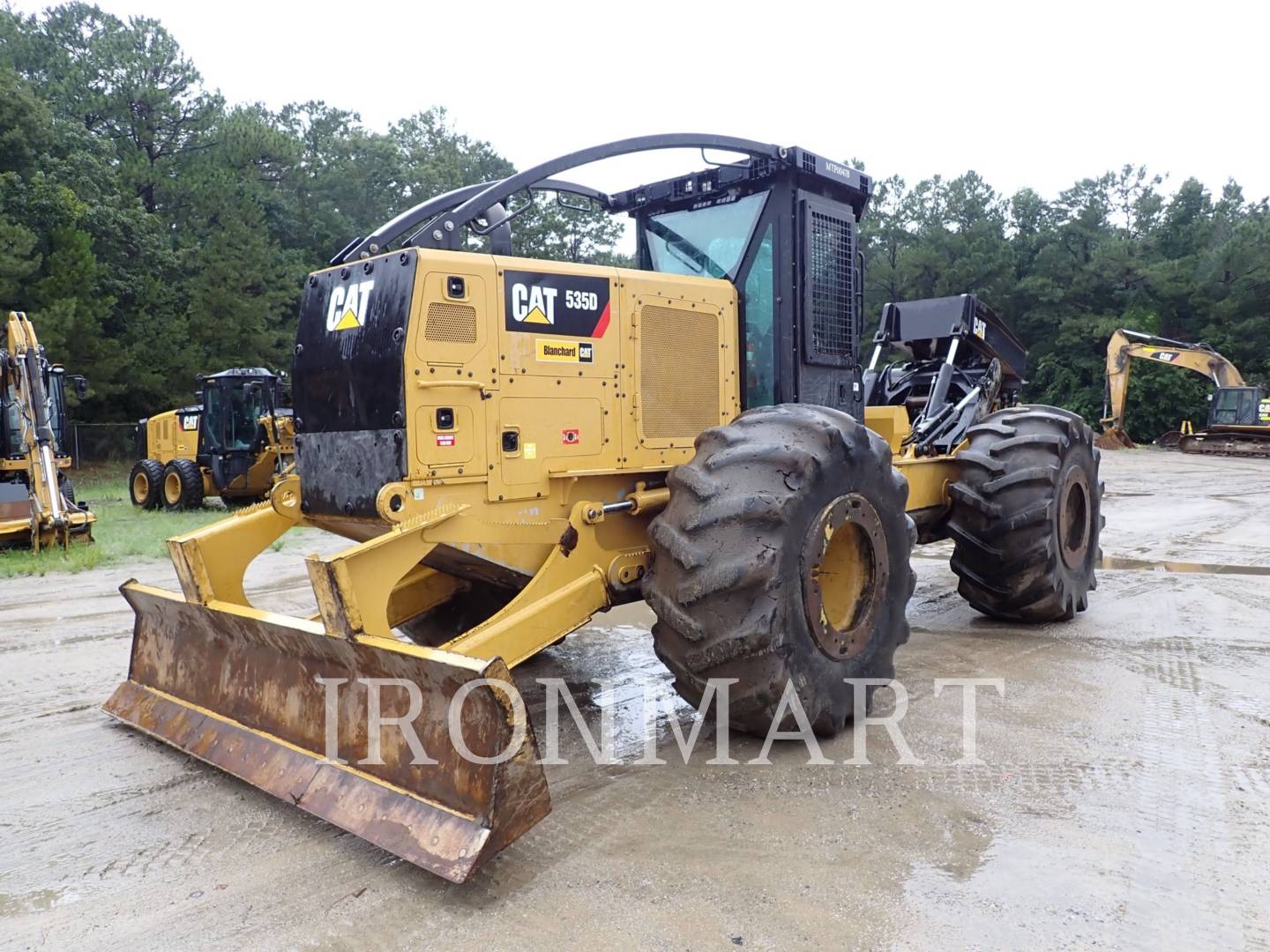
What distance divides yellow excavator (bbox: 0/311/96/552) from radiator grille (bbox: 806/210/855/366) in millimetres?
9605

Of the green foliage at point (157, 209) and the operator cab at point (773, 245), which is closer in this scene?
the operator cab at point (773, 245)

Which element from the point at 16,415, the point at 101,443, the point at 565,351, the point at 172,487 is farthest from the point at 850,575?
the point at 101,443

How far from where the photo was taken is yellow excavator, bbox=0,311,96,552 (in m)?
11.0

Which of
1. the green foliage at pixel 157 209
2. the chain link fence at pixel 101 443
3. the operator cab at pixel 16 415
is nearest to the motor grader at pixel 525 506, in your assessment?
the operator cab at pixel 16 415

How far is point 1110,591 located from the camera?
776cm

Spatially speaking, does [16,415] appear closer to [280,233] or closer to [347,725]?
[347,725]

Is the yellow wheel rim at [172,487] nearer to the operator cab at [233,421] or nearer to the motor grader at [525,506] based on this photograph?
the operator cab at [233,421]

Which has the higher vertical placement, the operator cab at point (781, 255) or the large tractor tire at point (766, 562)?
the operator cab at point (781, 255)

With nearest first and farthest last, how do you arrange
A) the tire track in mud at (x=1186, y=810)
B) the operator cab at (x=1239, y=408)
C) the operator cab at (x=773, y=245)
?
the tire track in mud at (x=1186, y=810) < the operator cab at (x=773, y=245) < the operator cab at (x=1239, y=408)

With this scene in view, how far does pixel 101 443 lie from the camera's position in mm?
26438

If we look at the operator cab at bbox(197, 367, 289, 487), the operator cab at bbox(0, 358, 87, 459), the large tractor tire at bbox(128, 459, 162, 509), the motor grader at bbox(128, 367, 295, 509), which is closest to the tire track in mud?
the operator cab at bbox(0, 358, 87, 459)

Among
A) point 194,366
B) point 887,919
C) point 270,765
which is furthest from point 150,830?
point 194,366

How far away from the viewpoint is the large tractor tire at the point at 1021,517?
240 inches

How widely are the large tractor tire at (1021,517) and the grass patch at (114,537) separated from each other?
8.90 m
